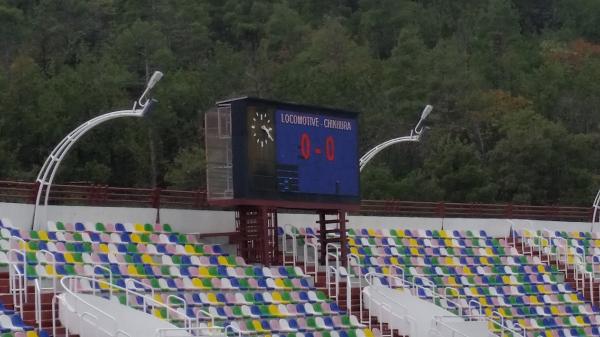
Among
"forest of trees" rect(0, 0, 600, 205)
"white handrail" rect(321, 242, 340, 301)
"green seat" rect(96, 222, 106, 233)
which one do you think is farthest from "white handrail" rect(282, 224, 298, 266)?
"forest of trees" rect(0, 0, 600, 205)

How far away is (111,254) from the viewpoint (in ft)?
79.2

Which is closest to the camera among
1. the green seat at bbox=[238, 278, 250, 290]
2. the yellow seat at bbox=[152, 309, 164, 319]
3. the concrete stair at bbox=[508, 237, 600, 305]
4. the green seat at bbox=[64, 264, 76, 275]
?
the yellow seat at bbox=[152, 309, 164, 319]

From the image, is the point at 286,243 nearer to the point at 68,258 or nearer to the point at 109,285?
the point at 68,258

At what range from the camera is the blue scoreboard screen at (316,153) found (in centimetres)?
2686

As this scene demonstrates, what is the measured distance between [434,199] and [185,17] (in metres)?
38.7

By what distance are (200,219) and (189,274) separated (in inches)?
124

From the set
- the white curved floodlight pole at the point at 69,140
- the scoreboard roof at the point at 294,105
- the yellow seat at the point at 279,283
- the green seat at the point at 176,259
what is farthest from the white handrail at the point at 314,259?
the white curved floodlight pole at the point at 69,140

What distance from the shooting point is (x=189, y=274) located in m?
25.1

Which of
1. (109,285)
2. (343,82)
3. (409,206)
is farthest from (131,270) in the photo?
(343,82)

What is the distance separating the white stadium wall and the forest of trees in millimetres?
14971

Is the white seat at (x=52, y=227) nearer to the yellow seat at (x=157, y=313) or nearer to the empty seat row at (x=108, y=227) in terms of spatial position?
the empty seat row at (x=108, y=227)

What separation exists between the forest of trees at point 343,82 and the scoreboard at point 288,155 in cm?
1985

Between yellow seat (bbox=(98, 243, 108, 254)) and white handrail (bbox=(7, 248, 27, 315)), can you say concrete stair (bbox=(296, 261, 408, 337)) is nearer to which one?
yellow seat (bbox=(98, 243, 108, 254))

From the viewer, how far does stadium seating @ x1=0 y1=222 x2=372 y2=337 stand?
2316 centimetres
